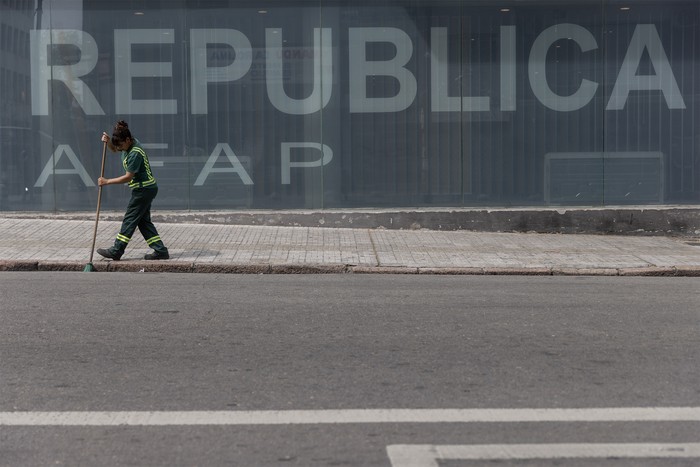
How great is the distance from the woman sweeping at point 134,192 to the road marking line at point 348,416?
21.7ft

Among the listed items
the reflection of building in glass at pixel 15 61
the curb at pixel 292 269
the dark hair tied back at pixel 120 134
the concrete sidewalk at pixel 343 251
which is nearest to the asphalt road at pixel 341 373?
the curb at pixel 292 269

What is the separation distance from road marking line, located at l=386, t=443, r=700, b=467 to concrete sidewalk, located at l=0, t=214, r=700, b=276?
6763 millimetres

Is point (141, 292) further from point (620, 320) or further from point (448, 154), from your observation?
point (448, 154)

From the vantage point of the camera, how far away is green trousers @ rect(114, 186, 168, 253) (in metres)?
11.5

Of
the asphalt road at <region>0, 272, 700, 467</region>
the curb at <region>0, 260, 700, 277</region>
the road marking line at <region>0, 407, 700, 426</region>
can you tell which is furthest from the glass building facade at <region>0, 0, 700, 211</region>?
the road marking line at <region>0, 407, 700, 426</region>

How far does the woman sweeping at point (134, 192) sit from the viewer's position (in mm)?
11516

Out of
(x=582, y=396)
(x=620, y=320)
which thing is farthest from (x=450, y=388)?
(x=620, y=320)

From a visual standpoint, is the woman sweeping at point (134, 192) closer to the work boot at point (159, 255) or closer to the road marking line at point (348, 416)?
the work boot at point (159, 255)

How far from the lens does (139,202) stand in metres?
11.6

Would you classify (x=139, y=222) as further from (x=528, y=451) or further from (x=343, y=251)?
(x=528, y=451)

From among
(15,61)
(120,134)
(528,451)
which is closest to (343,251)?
(120,134)

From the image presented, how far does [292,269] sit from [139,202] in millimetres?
2175

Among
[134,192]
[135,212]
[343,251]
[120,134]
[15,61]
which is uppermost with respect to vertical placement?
[15,61]

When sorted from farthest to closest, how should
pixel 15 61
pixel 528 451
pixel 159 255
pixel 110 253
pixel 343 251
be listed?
pixel 15 61
pixel 343 251
pixel 159 255
pixel 110 253
pixel 528 451
